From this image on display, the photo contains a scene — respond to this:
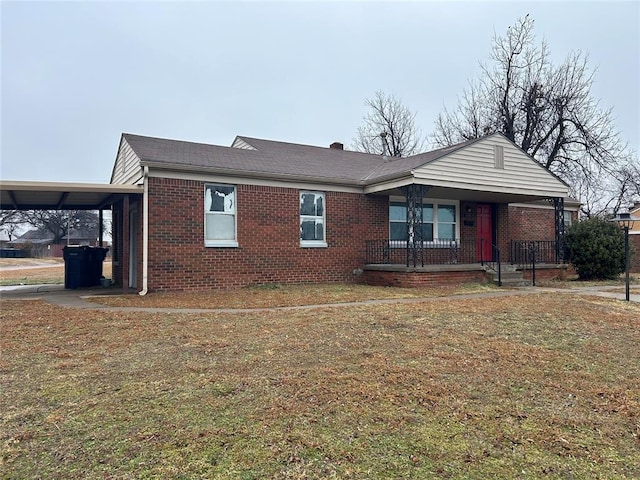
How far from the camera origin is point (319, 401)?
3543mm

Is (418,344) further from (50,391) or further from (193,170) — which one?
(193,170)

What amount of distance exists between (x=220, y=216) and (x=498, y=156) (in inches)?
346

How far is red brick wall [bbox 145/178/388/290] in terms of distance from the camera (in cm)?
1112

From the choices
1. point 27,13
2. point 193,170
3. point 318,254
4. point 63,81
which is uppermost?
point 63,81

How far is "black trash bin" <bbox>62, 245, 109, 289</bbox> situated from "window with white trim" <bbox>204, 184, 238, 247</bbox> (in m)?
5.00

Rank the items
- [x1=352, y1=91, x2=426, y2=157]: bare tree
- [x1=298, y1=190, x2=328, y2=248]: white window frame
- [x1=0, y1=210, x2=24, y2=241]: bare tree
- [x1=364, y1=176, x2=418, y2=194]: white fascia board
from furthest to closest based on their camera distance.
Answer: [x1=0, y1=210, x2=24, y2=241]: bare tree
[x1=352, y1=91, x2=426, y2=157]: bare tree
[x1=298, y1=190, x2=328, y2=248]: white window frame
[x1=364, y1=176, x2=418, y2=194]: white fascia board

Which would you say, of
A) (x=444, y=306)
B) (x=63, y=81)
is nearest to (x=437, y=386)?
(x=444, y=306)

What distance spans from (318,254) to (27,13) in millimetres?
9808

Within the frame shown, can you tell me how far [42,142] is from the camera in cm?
3250

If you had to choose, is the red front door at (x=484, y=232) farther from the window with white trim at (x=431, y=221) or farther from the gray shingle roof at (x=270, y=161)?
the gray shingle roof at (x=270, y=161)

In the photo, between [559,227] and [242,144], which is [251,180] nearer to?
[242,144]

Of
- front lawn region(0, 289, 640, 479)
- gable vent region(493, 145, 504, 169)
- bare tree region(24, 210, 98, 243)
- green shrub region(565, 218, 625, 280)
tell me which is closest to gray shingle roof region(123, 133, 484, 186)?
gable vent region(493, 145, 504, 169)

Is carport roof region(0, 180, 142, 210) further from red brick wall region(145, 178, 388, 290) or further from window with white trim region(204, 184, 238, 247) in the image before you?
window with white trim region(204, 184, 238, 247)

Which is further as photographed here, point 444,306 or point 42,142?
point 42,142
